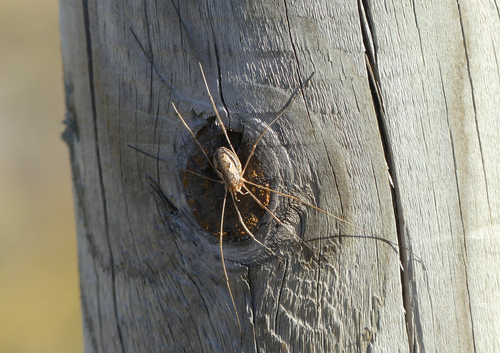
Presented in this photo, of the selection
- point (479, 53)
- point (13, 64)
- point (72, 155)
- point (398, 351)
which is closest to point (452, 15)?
point (479, 53)

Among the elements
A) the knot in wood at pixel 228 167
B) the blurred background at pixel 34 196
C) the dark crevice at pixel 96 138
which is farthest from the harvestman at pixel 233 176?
the blurred background at pixel 34 196

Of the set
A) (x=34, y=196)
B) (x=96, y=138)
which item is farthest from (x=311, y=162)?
(x=34, y=196)

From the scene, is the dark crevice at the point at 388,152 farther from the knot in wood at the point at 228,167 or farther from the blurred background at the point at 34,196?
the blurred background at the point at 34,196

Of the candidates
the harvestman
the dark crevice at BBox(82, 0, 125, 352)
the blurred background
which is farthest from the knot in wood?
the blurred background

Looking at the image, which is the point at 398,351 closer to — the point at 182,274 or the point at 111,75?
the point at 182,274

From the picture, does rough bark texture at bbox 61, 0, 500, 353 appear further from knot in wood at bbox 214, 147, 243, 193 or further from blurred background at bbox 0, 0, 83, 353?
blurred background at bbox 0, 0, 83, 353
